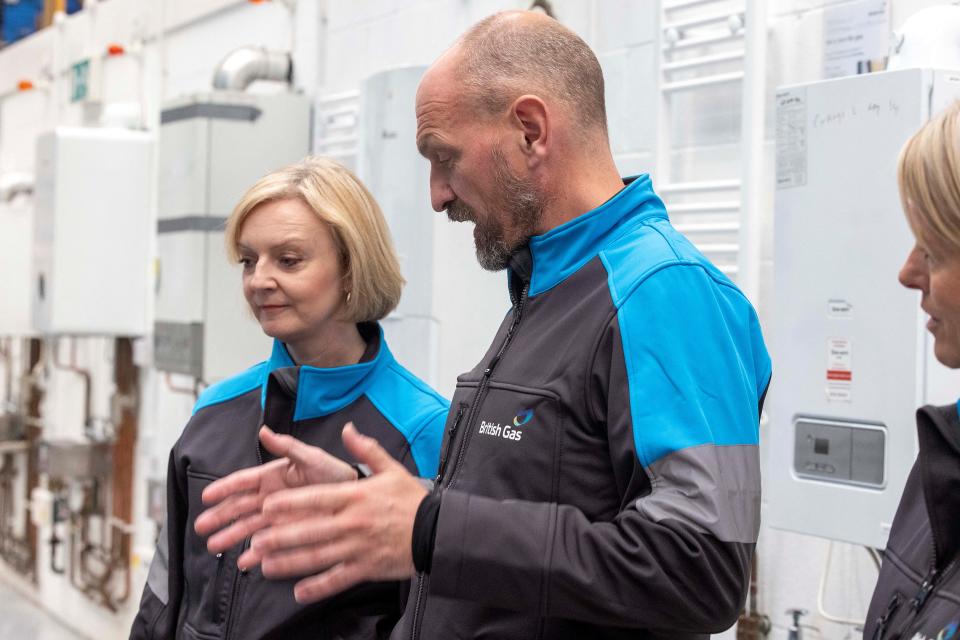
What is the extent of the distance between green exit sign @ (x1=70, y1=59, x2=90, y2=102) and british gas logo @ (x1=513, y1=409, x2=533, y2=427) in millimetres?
4912

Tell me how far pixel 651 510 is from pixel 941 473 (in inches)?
12.0

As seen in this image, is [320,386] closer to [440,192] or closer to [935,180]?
[440,192]

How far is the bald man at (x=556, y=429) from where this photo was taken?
1.16 m

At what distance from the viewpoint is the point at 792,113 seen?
2.16 metres

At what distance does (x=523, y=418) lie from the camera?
1315mm

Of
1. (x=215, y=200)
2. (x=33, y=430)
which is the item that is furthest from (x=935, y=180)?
(x=33, y=430)

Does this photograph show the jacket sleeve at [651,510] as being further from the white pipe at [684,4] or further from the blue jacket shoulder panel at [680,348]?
the white pipe at [684,4]

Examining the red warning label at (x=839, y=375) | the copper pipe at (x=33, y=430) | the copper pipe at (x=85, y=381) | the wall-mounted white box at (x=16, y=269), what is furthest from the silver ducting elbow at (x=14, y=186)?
the red warning label at (x=839, y=375)

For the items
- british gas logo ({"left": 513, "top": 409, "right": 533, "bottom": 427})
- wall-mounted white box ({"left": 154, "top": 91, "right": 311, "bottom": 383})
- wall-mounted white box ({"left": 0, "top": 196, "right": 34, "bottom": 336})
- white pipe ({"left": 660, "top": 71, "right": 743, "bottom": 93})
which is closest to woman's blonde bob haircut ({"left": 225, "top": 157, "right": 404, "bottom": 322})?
british gas logo ({"left": 513, "top": 409, "right": 533, "bottom": 427})

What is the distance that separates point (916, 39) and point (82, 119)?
4.71 meters

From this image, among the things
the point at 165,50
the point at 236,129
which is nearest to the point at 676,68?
the point at 236,129

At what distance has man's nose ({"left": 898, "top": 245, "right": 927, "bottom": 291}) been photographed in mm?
1200

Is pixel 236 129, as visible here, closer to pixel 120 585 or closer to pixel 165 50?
pixel 165 50

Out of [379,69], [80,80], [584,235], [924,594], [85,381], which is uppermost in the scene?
[80,80]
